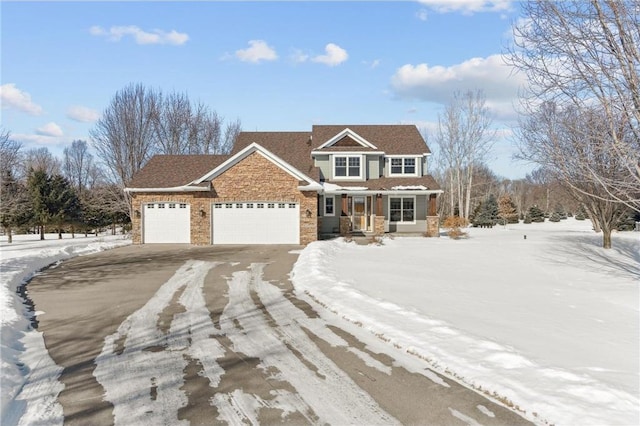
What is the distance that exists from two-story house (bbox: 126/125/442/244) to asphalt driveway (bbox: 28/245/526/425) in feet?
35.6

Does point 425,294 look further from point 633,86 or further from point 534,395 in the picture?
point 633,86

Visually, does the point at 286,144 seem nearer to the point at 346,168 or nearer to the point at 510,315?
the point at 346,168

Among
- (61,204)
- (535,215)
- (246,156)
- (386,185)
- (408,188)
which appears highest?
(246,156)

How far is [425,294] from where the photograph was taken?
1031 centimetres

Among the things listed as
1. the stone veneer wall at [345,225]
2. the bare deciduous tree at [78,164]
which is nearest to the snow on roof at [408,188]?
the stone veneer wall at [345,225]

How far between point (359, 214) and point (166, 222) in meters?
11.3

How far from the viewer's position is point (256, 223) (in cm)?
2150

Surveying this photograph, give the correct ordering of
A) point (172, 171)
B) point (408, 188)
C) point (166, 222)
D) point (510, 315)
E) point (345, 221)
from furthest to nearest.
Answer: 1. point (408, 188)
2. point (345, 221)
3. point (172, 171)
4. point (166, 222)
5. point (510, 315)

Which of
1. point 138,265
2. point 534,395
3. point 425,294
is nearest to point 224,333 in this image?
point 534,395

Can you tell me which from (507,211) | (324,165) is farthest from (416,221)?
(507,211)

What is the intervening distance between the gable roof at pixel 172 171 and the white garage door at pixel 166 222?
1187mm

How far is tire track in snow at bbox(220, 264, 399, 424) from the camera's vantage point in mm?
4410

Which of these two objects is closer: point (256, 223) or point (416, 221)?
point (256, 223)

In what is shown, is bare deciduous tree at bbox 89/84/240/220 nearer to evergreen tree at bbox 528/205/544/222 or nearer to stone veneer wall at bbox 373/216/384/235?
stone veneer wall at bbox 373/216/384/235
